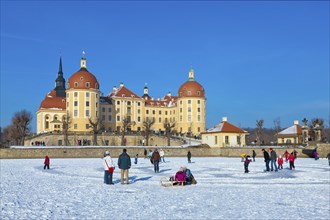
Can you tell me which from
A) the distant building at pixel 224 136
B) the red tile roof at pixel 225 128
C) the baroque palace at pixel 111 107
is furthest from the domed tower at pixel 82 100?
the red tile roof at pixel 225 128

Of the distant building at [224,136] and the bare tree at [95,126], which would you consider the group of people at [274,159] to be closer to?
the distant building at [224,136]

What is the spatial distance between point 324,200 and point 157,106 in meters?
82.1

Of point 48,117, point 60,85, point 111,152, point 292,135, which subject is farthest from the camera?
point 60,85

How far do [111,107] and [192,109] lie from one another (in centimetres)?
1712

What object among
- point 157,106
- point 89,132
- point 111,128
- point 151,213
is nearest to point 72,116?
point 89,132

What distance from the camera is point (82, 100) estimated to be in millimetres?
75938

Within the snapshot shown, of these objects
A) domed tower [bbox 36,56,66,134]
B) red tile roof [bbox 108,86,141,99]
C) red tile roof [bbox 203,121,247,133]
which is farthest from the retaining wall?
red tile roof [bbox 108,86,141,99]

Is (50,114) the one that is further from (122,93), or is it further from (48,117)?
(122,93)

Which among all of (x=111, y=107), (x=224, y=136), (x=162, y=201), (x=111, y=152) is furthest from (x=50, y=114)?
(x=162, y=201)

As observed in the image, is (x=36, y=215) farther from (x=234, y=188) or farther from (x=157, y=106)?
(x=157, y=106)

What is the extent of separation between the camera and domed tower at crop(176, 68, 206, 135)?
84.9 metres

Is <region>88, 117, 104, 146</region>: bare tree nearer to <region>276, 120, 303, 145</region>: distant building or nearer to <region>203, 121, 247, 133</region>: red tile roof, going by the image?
<region>203, 121, 247, 133</region>: red tile roof

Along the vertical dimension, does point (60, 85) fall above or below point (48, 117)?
above

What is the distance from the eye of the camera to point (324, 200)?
495 inches
